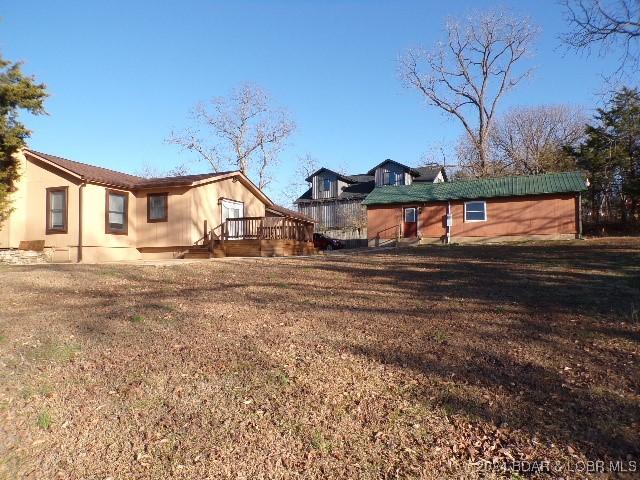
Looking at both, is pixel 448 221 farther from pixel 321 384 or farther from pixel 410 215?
pixel 321 384

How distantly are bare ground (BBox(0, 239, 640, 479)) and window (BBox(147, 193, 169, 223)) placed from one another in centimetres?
989

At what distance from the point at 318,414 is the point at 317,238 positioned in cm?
2528

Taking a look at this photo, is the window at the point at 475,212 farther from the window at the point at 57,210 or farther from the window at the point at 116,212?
the window at the point at 57,210

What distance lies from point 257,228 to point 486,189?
1195 centimetres

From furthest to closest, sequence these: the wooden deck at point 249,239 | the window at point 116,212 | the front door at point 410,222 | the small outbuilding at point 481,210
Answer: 1. the front door at point 410,222
2. the small outbuilding at point 481,210
3. the wooden deck at point 249,239
4. the window at point 116,212

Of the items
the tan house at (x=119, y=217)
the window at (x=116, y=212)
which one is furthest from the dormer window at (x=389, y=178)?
the window at (x=116, y=212)

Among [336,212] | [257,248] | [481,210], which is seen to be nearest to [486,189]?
[481,210]

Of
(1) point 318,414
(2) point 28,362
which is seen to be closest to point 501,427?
(1) point 318,414

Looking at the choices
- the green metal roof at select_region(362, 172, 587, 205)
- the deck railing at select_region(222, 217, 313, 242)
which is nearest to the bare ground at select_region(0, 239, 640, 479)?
the deck railing at select_region(222, 217, 313, 242)

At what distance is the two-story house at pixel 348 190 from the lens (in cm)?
3603

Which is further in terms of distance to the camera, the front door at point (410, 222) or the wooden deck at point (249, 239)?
the front door at point (410, 222)

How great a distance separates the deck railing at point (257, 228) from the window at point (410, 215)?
788cm

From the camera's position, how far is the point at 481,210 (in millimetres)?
22469

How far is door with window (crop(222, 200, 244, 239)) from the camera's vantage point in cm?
1834
